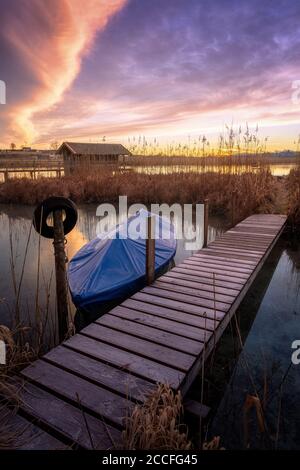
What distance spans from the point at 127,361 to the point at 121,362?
0.17 feet

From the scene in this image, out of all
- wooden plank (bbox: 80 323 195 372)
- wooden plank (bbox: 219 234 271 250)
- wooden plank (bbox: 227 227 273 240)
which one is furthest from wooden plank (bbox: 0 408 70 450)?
wooden plank (bbox: 227 227 273 240)

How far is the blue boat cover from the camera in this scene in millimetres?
4023

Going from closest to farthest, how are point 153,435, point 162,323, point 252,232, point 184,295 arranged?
1. point 153,435
2. point 162,323
3. point 184,295
4. point 252,232

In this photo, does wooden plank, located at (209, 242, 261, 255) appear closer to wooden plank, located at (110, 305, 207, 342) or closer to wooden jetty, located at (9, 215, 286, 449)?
wooden jetty, located at (9, 215, 286, 449)

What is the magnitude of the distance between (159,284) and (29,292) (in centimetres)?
248

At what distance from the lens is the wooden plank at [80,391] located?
191 cm

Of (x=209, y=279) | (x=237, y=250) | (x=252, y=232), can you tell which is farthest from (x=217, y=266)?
(x=252, y=232)

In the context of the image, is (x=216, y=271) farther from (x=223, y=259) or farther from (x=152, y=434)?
(x=152, y=434)

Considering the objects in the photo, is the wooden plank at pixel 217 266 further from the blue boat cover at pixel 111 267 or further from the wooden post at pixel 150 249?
the wooden post at pixel 150 249

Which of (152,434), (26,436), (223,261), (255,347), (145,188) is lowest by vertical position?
(255,347)

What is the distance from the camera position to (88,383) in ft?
7.18

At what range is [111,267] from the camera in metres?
4.36

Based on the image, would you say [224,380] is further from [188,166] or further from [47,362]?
[188,166]

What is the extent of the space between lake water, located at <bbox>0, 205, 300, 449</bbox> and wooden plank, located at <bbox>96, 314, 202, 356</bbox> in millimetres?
448
